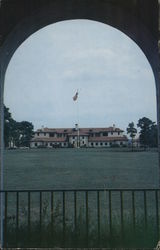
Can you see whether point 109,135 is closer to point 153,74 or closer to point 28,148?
point 28,148

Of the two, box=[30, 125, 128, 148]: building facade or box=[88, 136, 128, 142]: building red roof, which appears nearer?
box=[88, 136, 128, 142]: building red roof

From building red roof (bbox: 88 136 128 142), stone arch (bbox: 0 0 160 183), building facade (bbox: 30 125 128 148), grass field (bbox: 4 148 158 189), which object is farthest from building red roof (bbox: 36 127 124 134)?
stone arch (bbox: 0 0 160 183)

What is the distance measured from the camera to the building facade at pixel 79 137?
121812mm

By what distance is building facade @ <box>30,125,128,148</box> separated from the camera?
12181cm

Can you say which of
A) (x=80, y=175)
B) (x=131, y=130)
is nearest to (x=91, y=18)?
(x=80, y=175)

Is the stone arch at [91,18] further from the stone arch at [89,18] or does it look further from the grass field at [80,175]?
the grass field at [80,175]

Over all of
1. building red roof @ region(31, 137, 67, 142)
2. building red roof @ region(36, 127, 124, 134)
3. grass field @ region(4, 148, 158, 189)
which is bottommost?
grass field @ region(4, 148, 158, 189)

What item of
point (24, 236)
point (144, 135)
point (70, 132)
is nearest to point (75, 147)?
point (70, 132)

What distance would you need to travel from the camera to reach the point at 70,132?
419ft

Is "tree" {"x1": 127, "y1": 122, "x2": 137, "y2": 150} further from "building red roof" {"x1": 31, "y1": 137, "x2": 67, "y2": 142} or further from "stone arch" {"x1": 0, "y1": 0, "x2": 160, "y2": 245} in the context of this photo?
"stone arch" {"x1": 0, "y1": 0, "x2": 160, "y2": 245}

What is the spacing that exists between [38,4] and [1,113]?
1.51 metres

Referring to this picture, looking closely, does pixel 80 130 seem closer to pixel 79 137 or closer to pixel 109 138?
pixel 79 137

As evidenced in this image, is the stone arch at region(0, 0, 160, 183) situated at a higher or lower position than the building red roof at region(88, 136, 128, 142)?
lower

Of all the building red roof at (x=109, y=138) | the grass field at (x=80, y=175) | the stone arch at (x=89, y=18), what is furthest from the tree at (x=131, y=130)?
the stone arch at (x=89, y=18)
